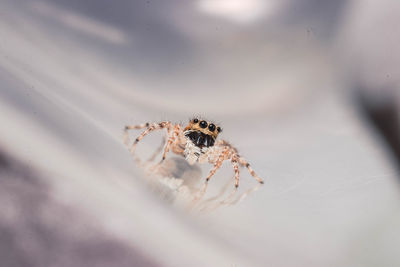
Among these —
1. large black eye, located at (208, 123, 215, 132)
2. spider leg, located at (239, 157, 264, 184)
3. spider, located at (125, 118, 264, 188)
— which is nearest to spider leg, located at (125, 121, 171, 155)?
spider, located at (125, 118, 264, 188)

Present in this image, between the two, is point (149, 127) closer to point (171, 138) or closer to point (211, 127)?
point (171, 138)

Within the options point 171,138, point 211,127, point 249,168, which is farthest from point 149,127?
point 249,168

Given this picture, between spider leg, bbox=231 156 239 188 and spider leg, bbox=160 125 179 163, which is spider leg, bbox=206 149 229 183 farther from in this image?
spider leg, bbox=160 125 179 163

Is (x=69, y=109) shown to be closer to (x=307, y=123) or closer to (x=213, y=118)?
(x=213, y=118)

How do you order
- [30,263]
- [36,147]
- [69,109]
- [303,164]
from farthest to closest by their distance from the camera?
[303,164], [69,109], [36,147], [30,263]

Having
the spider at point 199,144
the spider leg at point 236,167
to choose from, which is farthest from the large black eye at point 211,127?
the spider leg at point 236,167

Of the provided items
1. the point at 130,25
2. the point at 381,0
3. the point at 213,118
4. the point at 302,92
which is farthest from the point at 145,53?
the point at 381,0
